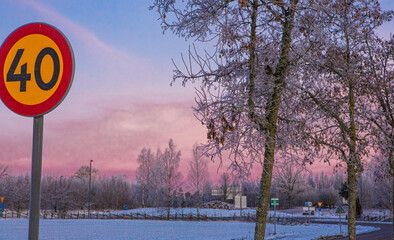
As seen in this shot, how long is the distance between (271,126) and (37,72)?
13.8 ft

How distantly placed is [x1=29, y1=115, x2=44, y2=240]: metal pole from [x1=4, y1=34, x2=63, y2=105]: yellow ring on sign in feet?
0.53

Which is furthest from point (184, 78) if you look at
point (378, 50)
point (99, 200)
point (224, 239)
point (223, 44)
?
point (99, 200)

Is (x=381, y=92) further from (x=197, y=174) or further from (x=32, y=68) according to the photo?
(x=197, y=174)

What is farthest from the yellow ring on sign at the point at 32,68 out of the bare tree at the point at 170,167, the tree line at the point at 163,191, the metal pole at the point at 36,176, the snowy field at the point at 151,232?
the bare tree at the point at 170,167

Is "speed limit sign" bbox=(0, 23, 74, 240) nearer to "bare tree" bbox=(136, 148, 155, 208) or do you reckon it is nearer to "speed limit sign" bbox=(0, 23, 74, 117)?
"speed limit sign" bbox=(0, 23, 74, 117)

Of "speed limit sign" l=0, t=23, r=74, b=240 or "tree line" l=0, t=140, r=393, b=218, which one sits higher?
"speed limit sign" l=0, t=23, r=74, b=240

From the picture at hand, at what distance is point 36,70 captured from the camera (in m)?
2.81

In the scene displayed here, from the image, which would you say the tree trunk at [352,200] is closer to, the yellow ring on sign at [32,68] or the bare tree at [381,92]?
the bare tree at [381,92]

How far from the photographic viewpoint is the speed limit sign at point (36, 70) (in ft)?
9.02

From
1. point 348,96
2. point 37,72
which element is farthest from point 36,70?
point 348,96

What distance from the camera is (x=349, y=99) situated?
1223 cm

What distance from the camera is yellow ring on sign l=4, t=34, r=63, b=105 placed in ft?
9.10

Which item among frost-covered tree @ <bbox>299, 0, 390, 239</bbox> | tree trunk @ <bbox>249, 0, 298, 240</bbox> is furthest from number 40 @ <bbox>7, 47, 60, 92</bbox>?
frost-covered tree @ <bbox>299, 0, 390, 239</bbox>

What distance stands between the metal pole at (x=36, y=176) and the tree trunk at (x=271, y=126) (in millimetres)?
3693
